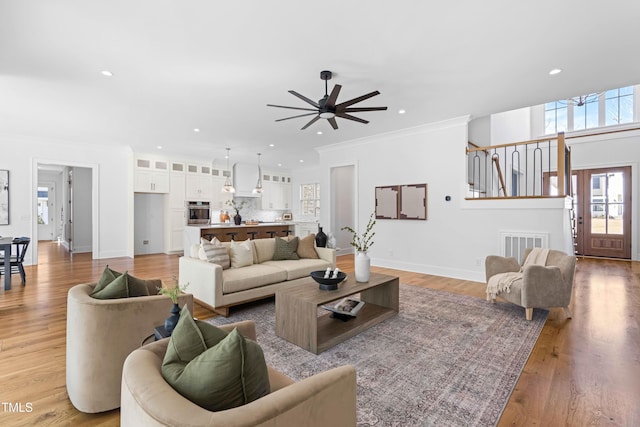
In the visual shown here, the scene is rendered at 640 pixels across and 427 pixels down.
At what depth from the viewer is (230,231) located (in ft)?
22.1

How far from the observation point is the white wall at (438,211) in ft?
16.1

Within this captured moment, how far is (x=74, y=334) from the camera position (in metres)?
1.86

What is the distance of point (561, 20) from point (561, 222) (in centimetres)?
290

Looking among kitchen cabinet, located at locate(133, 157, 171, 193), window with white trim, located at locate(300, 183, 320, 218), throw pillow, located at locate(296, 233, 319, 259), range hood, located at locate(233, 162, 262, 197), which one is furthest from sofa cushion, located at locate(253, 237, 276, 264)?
window with white trim, located at locate(300, 183, 320, 218)

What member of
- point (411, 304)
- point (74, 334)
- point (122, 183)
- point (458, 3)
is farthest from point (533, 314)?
point (122, 183)

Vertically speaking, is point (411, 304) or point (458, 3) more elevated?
point (458, 3)

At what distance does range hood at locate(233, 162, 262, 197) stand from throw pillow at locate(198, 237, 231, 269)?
20.2 feet

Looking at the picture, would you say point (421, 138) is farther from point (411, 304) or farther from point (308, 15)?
point (308, 15)

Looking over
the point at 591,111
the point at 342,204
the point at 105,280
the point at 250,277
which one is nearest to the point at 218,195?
the point at 342,204

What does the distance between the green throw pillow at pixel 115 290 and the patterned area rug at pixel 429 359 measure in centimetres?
118

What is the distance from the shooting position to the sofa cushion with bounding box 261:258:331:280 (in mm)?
4098

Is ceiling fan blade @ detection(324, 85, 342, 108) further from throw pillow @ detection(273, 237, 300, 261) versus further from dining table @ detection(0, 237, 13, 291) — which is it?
dining table @ detection(0, 237, 13, 291)

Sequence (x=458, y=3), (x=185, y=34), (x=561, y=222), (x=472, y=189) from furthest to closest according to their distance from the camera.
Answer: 1. (x=472, y=189)
2. (x=561, y=222)
3. (x=185, y=34)
4. (x=458, y=3)

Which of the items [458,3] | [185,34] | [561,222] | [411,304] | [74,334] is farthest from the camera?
[561,222]
